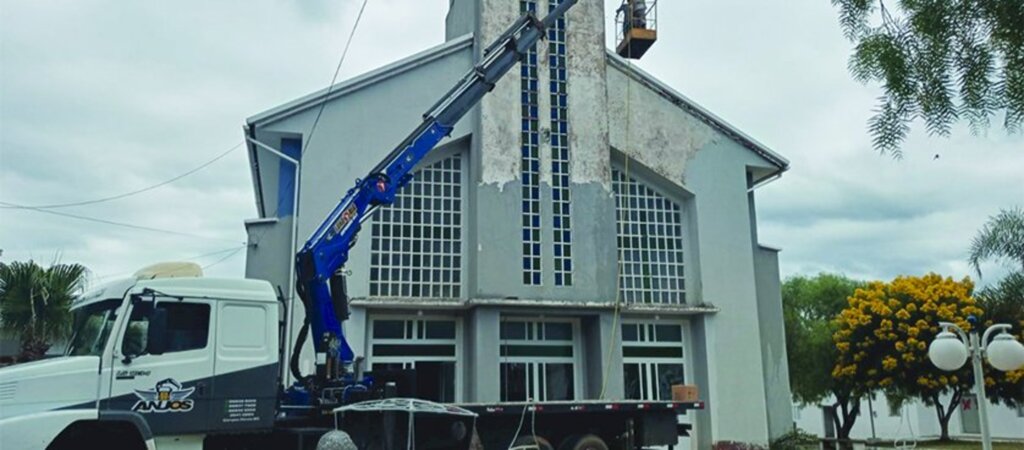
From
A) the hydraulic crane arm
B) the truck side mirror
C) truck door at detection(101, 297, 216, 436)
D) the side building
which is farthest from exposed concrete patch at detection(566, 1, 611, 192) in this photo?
the truck side mirror

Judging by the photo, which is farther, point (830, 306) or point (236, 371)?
point (830, 306)

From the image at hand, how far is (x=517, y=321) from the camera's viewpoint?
2162 cm

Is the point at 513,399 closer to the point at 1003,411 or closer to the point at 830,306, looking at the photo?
the point at 830,306

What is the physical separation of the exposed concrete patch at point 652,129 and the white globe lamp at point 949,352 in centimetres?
1438

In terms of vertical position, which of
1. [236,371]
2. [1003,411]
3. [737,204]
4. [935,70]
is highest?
[737,204]

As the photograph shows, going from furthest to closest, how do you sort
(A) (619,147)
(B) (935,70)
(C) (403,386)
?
1. (A) (619,147)
2. (C) (403,386)
3. (B) (935,70)

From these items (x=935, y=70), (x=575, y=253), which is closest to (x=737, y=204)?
(x=575, y=253)

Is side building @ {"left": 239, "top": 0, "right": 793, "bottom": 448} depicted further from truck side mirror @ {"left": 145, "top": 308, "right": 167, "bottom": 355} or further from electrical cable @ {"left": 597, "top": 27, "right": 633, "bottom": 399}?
truck side mirror @ {"left": 145, "top": 308, "right": 167, "bottom": 355}

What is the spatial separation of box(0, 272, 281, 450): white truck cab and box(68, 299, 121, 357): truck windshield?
17 millimetres

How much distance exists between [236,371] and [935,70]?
9478mm

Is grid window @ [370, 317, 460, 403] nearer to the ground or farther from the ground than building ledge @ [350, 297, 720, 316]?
nearer to the ground

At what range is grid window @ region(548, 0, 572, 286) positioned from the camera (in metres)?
21.5

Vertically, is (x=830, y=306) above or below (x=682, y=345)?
above

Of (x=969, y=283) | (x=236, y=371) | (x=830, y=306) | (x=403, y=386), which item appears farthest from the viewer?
(x=830, y=306)
